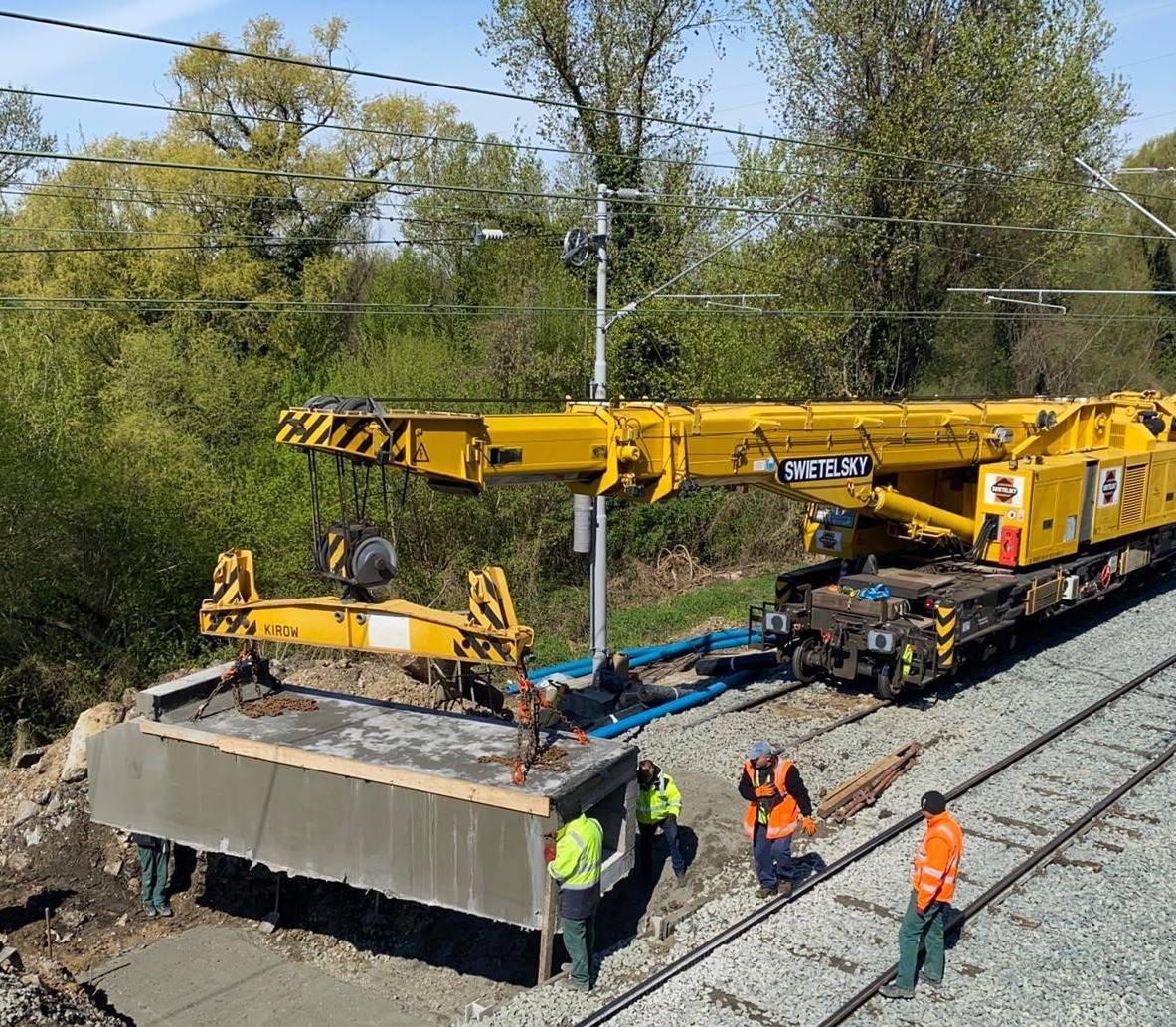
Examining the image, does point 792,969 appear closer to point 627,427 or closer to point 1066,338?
point 627,427

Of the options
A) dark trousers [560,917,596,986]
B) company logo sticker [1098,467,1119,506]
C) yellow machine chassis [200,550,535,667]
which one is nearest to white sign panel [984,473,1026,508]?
company logo sticker [1098,467,1119,506]

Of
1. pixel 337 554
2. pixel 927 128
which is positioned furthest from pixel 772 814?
pixel 927 128

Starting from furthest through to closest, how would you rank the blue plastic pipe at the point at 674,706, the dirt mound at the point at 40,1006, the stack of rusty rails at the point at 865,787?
the blue plastic pipe at the point at 674,706 < the stack of rusty rails at the point at 865,787 < the dirt mound at the point at 40,1006

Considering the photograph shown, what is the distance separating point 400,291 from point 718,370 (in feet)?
32.0

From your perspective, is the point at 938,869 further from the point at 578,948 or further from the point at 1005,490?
the point at 1005,490

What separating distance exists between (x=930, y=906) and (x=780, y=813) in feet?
5.10

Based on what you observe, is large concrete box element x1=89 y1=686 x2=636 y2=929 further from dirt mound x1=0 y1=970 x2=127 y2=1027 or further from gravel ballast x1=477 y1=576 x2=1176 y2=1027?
dirt mound x1=0 y1=970 x2=127 y2=1027

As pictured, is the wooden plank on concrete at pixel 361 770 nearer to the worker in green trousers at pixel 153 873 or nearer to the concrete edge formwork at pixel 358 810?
the concrete edge formwork at pixel 358 810

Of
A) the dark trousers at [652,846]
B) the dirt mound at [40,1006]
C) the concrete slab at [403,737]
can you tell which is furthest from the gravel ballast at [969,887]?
the dirt mound at [40,1006]

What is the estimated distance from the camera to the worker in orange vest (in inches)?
264

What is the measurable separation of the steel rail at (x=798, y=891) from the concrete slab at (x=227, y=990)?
2.34 metres

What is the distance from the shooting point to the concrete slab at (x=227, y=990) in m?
8.31

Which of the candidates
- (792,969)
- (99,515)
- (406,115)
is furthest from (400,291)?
(792,969)

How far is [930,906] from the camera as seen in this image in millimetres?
6730
